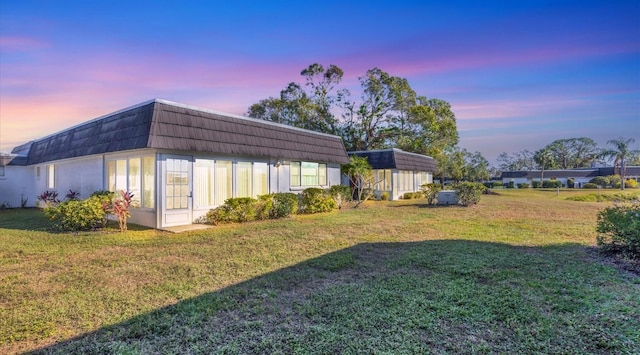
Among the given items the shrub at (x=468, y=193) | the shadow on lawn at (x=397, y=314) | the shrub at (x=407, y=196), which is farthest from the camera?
the shrub at (x=407, y=196)

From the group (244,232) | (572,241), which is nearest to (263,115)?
(244,232)

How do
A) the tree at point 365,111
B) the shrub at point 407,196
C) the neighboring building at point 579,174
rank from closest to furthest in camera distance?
the shrub at point 407,196
the tree at point 365,111
the neighboring building at point 579,174

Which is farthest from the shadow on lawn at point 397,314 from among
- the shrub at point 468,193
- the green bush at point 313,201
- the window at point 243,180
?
the shrub at point 468,193

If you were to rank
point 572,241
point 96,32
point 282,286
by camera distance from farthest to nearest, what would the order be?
point 96,32, point 572,241, point 282,286

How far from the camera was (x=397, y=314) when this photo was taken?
349 centimetres

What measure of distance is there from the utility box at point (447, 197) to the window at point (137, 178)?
46.8 feet

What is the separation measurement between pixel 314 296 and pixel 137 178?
8.60m

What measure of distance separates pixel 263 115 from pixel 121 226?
22587 mm

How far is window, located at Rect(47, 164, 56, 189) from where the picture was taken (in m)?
15.2

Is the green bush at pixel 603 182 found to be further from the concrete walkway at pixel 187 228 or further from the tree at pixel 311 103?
the concrete walkway at pixel 187 228

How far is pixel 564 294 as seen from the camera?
13.4 ft

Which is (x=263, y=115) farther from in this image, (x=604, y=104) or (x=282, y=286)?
(x=282, y=286)

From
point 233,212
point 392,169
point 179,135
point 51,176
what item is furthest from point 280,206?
point 51,176

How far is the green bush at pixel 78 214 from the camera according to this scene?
29.3ft
